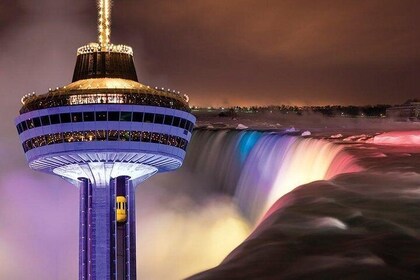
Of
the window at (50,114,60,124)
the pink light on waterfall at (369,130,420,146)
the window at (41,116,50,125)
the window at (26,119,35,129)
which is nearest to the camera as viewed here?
the pink light on waterfall at (369,130,420,146)

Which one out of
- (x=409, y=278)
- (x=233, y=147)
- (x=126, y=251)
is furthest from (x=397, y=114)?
(x=409, y=278)

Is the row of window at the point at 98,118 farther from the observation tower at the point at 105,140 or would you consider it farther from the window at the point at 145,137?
the window at the point at 145,137

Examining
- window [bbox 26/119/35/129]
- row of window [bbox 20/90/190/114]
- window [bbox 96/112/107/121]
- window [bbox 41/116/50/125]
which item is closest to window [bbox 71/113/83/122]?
row of window [bbox 20/90/190/114]

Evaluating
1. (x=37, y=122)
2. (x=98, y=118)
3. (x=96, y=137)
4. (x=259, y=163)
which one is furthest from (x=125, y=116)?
(x=259, y=163)

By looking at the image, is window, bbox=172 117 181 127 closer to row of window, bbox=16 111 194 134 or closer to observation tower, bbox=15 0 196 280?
observation tower, bbox=15 0 196 280

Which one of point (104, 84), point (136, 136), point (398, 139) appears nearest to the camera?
point (398, 139)

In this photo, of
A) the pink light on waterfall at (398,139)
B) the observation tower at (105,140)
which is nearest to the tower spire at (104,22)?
the observation tower at (105,140)

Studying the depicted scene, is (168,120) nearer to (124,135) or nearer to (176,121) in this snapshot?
(176,121)

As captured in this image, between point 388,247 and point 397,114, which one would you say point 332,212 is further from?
point 397,114
